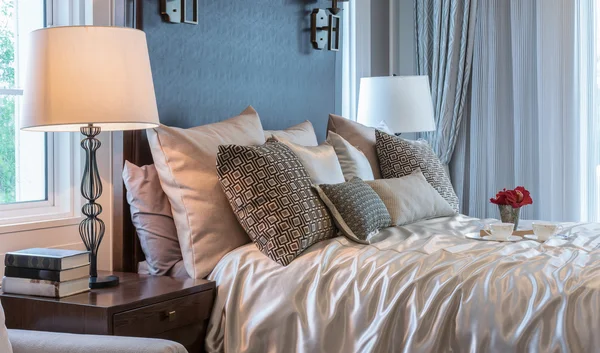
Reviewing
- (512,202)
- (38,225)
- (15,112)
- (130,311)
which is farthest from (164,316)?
(512,202)

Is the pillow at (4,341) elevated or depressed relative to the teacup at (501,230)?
depressed

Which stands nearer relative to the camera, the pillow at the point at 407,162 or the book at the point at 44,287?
the book at the point at 44,287

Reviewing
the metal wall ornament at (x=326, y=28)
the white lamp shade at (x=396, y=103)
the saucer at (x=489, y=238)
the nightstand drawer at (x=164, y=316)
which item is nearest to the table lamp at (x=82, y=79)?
the nightstand drawer at (x=164, y=316)

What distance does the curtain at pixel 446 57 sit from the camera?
16.7ft

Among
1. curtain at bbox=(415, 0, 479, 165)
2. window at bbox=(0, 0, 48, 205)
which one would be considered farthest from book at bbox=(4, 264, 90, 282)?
curtain at bbox=(415, 0, 479, 165)

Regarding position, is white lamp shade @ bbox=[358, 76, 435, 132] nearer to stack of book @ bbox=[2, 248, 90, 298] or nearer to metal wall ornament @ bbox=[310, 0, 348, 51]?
metal wall ornament @ bbox=[310, 0, 348, 51]

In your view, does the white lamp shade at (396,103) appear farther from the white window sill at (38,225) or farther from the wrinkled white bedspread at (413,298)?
the white window sill at (38,225)

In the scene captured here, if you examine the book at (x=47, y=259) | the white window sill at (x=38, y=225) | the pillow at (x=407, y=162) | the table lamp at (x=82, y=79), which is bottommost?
the book at (x=47, y=259)

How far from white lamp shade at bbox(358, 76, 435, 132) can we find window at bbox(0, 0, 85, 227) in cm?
202

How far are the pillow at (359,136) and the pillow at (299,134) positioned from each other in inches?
9.8

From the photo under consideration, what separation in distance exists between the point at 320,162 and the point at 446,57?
246cm

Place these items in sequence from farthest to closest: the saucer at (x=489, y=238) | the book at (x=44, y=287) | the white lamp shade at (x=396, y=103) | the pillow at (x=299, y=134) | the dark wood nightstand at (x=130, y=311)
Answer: the white lamp shade at (x=396, y=103)
the pillow at (x=299, y=134)
the saucer at (x=489, y=238)
the book at (x=44, y=287)
the dark wood nightstand at (x=130, y=311)

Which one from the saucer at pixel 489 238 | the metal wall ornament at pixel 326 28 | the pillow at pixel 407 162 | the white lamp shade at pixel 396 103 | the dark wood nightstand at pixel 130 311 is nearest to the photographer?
the dark wood nightstand at pixel 130 311

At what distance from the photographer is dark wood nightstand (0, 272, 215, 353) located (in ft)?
7.32
